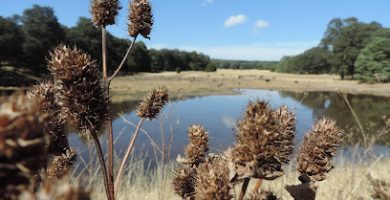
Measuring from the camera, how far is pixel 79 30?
6994 centimetres

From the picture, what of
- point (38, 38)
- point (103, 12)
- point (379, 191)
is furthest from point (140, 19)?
point (38, 38)

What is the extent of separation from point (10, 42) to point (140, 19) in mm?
56765

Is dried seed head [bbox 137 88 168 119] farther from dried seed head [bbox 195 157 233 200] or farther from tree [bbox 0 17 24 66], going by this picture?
tree [bbox 0 17 24 66]

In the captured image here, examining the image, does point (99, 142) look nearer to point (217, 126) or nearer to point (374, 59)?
point (217, 126)

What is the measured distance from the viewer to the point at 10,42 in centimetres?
5372

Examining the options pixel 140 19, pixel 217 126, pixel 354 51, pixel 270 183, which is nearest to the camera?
pixel 140 19

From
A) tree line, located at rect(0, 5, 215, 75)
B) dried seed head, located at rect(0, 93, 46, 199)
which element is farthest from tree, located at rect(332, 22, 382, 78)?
dried seed head, located at rect(0, 93, 46, 199)

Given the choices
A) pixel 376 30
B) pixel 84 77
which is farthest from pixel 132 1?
pixel 376 30

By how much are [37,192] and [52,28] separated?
65.6 meters

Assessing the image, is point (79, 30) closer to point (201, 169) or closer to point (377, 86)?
point (377, 86)

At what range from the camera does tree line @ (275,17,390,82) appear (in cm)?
6469

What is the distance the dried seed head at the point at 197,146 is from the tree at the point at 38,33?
5671 cm

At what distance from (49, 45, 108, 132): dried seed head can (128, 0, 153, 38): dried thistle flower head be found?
667 millimetres

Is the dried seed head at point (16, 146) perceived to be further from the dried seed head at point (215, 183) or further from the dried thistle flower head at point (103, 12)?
the dried thistle flower head at point (103, 12)
